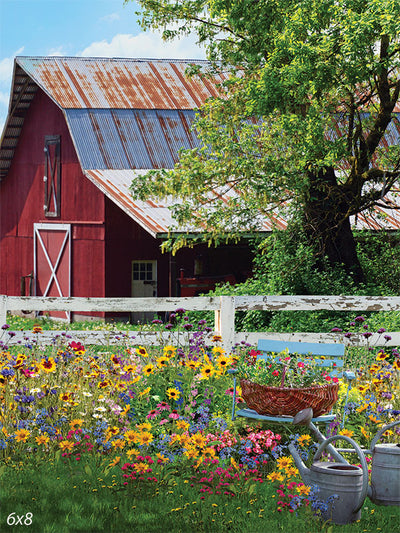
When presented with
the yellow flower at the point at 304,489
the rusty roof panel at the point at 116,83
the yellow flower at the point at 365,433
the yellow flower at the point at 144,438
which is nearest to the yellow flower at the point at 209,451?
the yellow flower at the point at 144,438

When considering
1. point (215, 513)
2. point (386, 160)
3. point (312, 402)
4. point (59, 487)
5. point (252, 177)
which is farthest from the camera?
point (386, 160)

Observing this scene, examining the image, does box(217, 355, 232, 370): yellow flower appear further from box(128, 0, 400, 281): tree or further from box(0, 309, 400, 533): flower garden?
box(128, 0, 400, 281): tree

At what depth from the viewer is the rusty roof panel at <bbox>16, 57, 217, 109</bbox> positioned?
23.5 metres

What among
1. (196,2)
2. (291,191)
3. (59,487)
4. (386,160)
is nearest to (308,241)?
(291,191)

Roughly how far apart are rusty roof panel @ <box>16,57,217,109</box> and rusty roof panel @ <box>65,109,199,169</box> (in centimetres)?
31

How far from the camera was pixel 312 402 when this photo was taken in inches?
251

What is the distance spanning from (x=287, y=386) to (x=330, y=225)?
33.9 feet

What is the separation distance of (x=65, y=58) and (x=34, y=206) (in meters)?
4.51

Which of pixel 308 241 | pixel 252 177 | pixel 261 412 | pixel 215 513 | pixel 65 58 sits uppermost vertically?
pixel 65 58

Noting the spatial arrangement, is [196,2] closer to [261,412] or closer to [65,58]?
[65,58]

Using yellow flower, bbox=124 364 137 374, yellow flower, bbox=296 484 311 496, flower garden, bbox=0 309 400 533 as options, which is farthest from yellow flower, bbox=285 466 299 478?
yellow flower, bbox=124 364 137 374

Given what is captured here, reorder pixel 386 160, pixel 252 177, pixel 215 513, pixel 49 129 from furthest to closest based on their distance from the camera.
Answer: pixel 49 129
pixel 386 160
pixel 252 177
pixel 215 513

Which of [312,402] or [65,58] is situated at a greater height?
[65,58]

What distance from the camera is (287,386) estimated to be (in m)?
6.82
